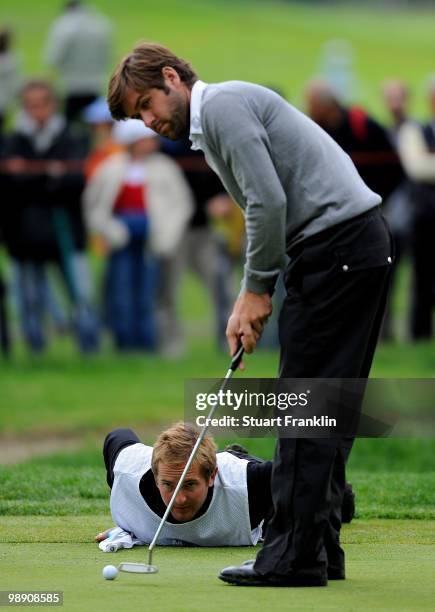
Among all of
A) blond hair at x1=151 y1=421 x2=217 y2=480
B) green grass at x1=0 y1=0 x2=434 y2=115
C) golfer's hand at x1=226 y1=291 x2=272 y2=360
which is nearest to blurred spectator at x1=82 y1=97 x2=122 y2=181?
green grass at x1=0 y1=0 x2=434 y2=115

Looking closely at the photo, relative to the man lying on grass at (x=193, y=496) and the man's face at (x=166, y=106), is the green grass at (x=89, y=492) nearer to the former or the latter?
the man lying on grass at (x=193, y=496)

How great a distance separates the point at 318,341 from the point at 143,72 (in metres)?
1.22

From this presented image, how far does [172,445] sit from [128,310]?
9.78 meters

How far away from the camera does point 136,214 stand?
16.3 meters

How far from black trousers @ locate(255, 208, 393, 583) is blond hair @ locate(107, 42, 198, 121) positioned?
32.5 inches

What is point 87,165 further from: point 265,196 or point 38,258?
point 265,196

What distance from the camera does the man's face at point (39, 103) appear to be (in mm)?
15766

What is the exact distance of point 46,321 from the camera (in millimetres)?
18797

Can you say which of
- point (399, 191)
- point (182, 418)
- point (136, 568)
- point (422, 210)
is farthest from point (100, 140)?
point (136, 568)

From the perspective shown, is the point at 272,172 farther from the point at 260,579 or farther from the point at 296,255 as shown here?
the point at 260,579

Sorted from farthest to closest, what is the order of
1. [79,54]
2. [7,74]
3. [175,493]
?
1. [79,54]
2. [7,74]
3. [175,493]

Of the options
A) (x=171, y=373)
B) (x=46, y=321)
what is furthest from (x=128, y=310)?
(x=46, y=321)

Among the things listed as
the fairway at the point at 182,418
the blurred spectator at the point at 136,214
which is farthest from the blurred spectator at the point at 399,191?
the blurred spectator at the point at 136,214

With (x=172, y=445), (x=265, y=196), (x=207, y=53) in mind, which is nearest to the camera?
(x=265, y=196)
